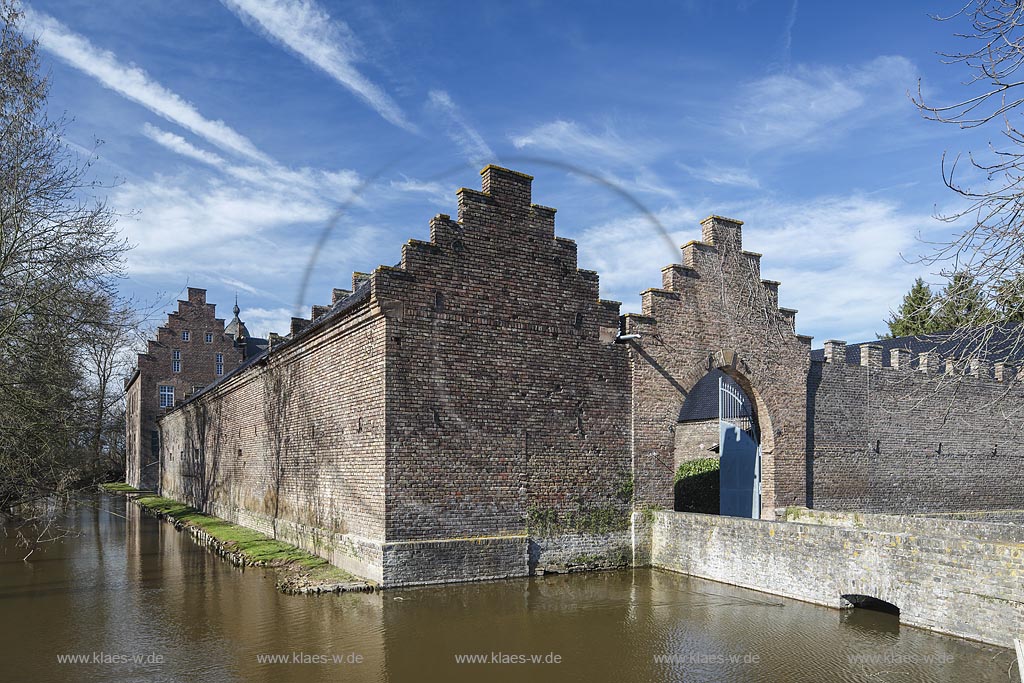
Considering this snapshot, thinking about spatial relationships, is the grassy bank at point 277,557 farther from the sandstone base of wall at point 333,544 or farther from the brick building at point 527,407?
the brick building at point 527,407

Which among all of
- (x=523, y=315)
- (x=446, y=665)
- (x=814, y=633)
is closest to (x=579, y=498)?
(x=523, y=315)

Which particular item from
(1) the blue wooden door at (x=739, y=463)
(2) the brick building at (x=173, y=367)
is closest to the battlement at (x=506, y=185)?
(1) the blue wooden door at (x=739, y=463)

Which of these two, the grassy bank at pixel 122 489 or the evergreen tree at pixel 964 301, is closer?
the evergreen tree at pixel 964 301

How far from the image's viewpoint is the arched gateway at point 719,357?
1507cm

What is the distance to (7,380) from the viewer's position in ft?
40.5

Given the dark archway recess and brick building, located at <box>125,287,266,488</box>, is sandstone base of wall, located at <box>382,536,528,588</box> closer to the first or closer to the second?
the dark archway recess

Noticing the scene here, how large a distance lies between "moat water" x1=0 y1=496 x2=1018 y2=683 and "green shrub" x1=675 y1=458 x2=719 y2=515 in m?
7.50

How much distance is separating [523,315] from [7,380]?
9033 millimetres

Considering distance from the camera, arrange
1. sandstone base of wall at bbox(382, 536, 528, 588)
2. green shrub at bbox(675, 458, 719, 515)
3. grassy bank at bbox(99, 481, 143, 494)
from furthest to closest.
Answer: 1. grassy bank at bbox(99, 481, 143, 494)
2. green shrub at bbox(675, 458, 719, 515)
3. sandstone base of wall at bbox(382, 536, 528, 588)

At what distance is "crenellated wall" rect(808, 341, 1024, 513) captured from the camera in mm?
17531

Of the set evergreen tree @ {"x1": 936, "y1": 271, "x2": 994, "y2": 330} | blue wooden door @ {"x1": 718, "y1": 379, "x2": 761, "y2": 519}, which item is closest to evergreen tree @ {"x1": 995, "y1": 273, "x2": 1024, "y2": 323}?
evergreen tree @ {"x1": 936, "y1": 271, "x2": 994, "y2": 330}

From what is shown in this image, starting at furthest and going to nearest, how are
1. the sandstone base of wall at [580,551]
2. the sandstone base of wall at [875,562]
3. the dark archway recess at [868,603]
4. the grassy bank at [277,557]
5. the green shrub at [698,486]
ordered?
the green shrub at [698,486]
the sandstone base of wall at [580,551]
the grassy bank at [277,557]
the dark archway recess at [868,603]
the sandstone base of wall at [875,562]

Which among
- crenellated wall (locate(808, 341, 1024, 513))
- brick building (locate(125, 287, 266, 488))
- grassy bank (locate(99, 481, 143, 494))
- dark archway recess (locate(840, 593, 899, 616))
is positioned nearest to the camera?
dark archway recess (locate(840, 593, 899, 616))

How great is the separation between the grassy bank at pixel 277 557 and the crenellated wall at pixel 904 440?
1108 cm
